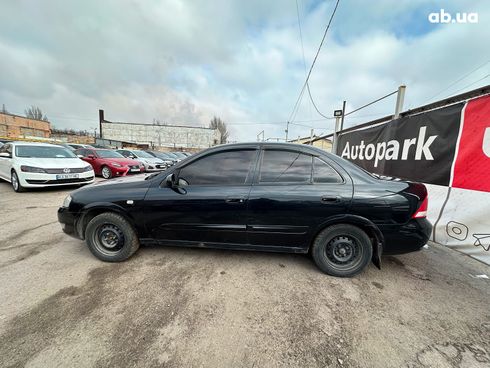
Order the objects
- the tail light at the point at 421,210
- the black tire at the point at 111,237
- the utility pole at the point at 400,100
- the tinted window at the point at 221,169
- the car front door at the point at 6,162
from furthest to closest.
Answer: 1. the car front door at the point at 6,162
2. the utility pole at the point at 400,100
3. the black tire at the point at 111,237
4. the tinted window at the point at 221,169
5. the tail light at the point at 421,210

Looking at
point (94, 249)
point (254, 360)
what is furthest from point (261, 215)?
point (94, 249)

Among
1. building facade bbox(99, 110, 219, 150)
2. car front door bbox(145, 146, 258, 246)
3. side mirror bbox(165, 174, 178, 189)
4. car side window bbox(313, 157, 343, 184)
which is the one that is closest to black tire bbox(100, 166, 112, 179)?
car front door bbox(145, 146, 258, 246)

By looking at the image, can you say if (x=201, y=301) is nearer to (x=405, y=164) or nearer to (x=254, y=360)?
(x=254, y=360)

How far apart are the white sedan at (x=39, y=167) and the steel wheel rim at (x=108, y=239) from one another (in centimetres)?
466

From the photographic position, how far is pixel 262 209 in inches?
91.0

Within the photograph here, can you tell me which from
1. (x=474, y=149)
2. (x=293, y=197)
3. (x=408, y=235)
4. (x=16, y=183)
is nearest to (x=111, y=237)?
(x=293, y=197)

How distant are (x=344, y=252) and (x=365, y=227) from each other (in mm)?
388

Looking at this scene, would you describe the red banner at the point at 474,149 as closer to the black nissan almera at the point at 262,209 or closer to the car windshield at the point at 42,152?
the black nissan almera at the point at 262,209

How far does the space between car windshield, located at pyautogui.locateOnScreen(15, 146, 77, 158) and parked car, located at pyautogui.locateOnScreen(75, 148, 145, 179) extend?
189 cm

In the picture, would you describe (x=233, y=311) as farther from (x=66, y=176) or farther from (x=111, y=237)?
(x=66, y=176)

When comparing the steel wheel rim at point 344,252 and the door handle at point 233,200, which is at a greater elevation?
the door handle at point 233,200

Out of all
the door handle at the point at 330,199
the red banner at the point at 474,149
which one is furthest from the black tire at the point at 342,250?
the red banner at the point at 474,149

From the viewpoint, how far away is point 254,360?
55.9 inches

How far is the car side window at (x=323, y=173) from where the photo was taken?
230 cm
